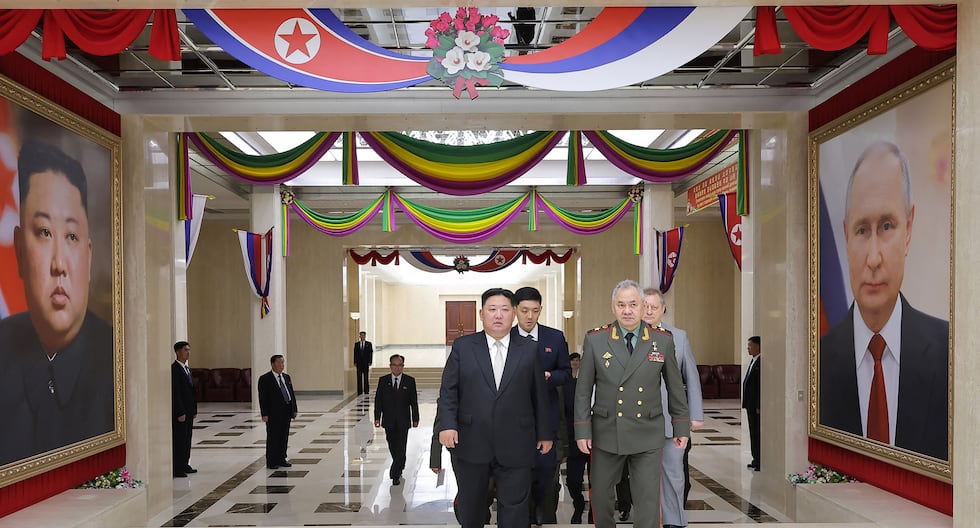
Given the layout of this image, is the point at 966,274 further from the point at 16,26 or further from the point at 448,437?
the point at 16,26

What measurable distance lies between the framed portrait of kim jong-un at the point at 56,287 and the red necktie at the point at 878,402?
18.6 feet

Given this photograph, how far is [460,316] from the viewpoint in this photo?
40562 millimetres

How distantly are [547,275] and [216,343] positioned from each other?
A: 56.5 feet

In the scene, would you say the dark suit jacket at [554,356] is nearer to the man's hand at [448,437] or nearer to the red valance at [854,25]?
the man's hand at [448,437]

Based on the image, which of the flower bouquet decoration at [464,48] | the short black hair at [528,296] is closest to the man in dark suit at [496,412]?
the short black hair at [528,296]

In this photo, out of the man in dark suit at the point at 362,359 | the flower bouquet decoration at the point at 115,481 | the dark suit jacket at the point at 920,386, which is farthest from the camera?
the man in dark suit at the point at 362,359

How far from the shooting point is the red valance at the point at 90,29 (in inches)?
167

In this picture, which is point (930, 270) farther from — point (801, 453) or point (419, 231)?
point (419, 231)

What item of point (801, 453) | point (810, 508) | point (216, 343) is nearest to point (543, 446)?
point (810, 508)

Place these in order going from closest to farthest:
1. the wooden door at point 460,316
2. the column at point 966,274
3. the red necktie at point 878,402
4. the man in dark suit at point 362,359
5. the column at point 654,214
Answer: the column at point 966,274, the red necktie at point 878,402, the column at point 654,214, the man in dark suit at point 362,359, the wooden door at point 460,316

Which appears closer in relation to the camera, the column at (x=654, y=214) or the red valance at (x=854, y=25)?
the red valance at (x=854, y=25)

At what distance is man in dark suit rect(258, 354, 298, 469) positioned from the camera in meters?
9.45

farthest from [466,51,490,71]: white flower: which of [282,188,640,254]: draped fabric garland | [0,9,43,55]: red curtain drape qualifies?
[282,188,640,254]: draped fabric garland

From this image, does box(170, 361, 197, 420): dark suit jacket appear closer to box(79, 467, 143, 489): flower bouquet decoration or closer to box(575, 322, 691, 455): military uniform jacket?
box(79, 467, 143, 489): flower bouquet decoration
